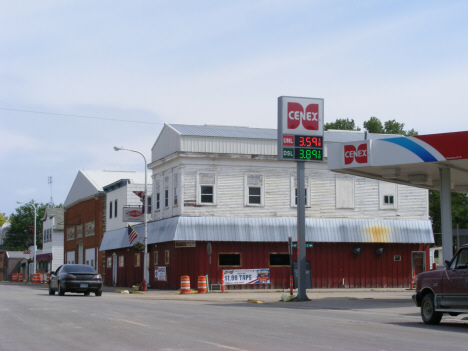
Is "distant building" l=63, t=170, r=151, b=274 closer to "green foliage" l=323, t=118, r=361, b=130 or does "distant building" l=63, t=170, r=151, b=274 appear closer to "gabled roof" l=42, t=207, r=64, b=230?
"gabled roof" l=42, t=207, r=64, b=230

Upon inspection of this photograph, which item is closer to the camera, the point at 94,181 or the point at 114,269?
the point at 114,269

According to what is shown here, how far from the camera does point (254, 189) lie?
4091cm

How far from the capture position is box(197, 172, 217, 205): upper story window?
1563 inches

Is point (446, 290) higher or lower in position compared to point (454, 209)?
lower

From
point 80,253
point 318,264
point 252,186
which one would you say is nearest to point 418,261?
point 318,264

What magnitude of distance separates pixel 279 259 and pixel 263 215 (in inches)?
109

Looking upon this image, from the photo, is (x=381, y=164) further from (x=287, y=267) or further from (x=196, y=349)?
(x=287, y=267)

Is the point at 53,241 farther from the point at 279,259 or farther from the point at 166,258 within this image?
the point at 279,259

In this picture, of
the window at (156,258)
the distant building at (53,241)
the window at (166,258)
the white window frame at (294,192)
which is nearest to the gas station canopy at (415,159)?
the white window frame at (294,192)

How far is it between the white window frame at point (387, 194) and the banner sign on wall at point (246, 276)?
29.1 feet

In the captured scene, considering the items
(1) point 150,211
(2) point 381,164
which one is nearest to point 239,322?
(2) point 381,164

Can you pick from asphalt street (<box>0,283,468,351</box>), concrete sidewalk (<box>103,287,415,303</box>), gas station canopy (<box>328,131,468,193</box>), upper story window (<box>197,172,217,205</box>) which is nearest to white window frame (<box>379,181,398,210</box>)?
concrete sidewalk (<box>103,287,415,303</box>)

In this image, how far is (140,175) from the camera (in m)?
63.2

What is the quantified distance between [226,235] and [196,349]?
91.2 feet
